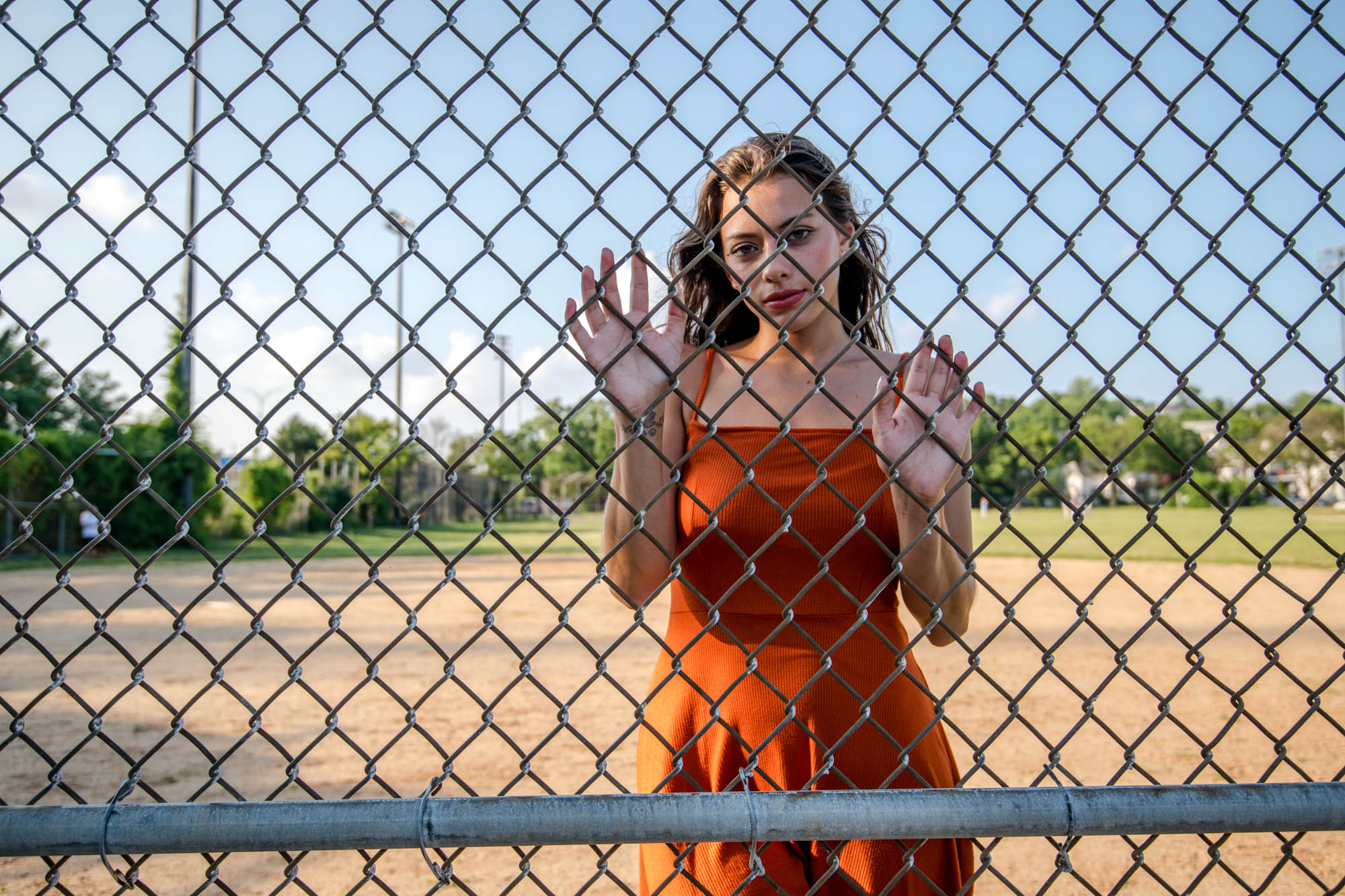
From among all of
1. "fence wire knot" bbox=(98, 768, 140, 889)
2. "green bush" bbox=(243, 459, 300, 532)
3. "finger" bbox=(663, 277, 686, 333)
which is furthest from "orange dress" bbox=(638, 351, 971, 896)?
"green bush" bbox=(243, 459, 300, 532)

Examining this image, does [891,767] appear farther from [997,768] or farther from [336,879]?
[997,768]

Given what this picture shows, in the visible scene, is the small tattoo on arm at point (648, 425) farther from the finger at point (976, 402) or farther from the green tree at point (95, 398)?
the green tree at point (95, 398)

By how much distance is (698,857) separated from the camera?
1.71 meters

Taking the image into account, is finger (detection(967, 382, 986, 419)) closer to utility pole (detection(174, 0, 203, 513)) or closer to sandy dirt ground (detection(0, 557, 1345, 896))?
sandy dirt ground (detection(0, 557, 1345, 896))

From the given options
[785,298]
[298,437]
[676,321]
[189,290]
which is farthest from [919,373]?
[298,437]

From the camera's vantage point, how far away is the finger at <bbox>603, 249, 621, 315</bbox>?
4.73ft

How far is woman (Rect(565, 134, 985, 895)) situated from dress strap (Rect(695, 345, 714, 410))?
0.09 meters

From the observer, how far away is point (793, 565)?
1772 millimetres

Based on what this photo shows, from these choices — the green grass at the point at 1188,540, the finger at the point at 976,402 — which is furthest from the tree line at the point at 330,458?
the green grass at the point at 1188,540

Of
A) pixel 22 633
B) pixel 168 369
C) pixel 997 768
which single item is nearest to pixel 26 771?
pixel 22 633

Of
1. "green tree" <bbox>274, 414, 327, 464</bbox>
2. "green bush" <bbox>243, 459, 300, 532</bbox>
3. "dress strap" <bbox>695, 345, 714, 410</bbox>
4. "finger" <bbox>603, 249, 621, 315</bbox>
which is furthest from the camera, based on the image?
"green tree" <bbox>274, 414, 327, 464</bbox>

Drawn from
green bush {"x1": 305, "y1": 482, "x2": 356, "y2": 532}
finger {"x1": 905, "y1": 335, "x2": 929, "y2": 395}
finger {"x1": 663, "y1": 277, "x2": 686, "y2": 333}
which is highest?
finger {"x1": 663, "y1": 277, "x2": 686, "y2": 333}

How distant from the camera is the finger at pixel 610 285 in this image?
144cm

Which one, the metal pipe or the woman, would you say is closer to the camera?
the metal pipe
